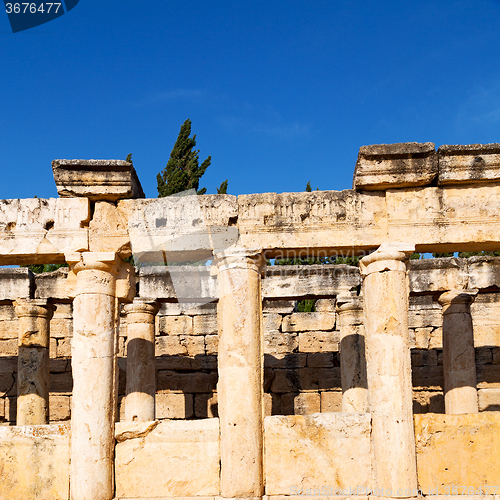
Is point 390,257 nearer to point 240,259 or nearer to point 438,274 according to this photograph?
point 240,259

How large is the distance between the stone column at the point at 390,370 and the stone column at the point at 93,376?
146 inches

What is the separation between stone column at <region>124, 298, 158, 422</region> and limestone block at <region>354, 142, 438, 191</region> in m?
6.21

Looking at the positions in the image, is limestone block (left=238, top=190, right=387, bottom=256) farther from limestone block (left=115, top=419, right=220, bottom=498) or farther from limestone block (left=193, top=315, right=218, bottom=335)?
limestone block (left=193, top=315, right=218, bottom=335)

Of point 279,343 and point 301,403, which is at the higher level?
point 279,343

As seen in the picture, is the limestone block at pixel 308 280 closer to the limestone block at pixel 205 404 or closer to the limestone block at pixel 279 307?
the limestone block at pixel 279 307

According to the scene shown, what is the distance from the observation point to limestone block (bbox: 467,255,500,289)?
42.0ft

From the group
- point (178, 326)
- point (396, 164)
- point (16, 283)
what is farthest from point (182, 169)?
point (396, 164)

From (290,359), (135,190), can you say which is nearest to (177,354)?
(290,359)

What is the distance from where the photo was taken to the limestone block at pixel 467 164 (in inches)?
332

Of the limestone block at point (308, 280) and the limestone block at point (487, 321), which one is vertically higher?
the limestone block at point (308, 280)

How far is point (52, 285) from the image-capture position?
13062mm

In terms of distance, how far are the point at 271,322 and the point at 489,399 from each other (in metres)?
5.91

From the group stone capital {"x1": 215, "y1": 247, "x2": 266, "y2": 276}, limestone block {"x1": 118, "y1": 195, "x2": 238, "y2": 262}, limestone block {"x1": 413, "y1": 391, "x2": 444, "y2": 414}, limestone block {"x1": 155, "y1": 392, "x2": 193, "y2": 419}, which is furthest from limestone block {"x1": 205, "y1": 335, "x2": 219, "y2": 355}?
stone capital {"x1": 215, "y1": 247, "x2": 266, "y2": 276}

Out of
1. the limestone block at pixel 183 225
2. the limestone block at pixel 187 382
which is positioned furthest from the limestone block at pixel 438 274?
the limestone block at pixel 187 382
